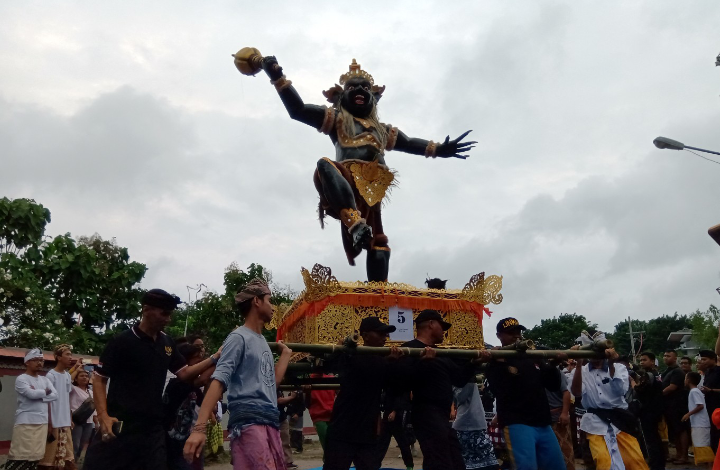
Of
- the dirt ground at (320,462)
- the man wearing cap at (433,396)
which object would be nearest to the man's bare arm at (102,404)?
the man wearing cap at (433,396)

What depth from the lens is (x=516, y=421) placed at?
5707mm

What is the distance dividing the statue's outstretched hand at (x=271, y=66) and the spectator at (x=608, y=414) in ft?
14.9

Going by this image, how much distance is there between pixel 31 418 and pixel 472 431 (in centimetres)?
509

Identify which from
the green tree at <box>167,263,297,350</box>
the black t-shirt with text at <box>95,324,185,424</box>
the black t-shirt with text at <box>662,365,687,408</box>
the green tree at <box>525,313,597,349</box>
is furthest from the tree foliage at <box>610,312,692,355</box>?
the black t-shirt with text at <box>95,324,185,424</box>

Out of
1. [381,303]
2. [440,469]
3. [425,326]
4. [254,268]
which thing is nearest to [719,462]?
[440,469]

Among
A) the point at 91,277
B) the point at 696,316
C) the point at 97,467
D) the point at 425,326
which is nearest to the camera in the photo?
the point at 97,467

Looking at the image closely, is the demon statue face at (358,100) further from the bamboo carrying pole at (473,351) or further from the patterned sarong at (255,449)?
the patterned sarong at (255,449)

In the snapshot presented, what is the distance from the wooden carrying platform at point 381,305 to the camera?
661 cm

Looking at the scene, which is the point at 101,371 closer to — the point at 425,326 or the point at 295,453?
the point at 425,326

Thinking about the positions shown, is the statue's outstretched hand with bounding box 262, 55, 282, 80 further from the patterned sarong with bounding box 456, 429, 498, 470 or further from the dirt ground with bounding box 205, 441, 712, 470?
the dirt ground with bounding box 205, 441, 712, 470

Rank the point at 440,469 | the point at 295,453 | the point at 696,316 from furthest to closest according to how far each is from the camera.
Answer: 1. the point at 696,316
2. the point at 295,453
3. the point at 440,469

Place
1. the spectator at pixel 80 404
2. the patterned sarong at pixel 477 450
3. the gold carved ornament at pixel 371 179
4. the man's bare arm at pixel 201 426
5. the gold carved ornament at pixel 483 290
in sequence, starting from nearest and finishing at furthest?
the man's bare arm at pixel 201 426
the patterned sarong at pixel 477 450
the gold carved ornament at pixel 483 290
the gold carved ornament at pixel 371 179
the spectator at pixel 80 404

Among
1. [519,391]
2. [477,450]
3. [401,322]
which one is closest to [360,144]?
[401,322]

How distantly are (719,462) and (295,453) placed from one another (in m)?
11.0
